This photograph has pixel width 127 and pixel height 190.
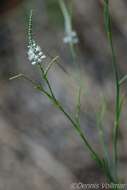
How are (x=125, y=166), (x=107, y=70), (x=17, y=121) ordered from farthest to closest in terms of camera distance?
1. (x=107, y=70)
2. (x=17, y=121)
3. (x=125, y=166)

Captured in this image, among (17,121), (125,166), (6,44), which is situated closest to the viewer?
(125,166)

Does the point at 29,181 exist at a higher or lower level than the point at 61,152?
lower

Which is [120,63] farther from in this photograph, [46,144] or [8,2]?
[8,2]

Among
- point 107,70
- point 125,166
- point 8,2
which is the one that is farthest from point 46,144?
point 8,2

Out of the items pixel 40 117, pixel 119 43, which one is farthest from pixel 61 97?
pixel 119 43

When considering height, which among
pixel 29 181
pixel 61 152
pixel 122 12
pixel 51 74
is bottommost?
pixel 29 181

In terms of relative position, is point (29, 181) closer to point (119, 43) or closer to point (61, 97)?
point (61, 97)

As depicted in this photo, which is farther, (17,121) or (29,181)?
(17,121)
